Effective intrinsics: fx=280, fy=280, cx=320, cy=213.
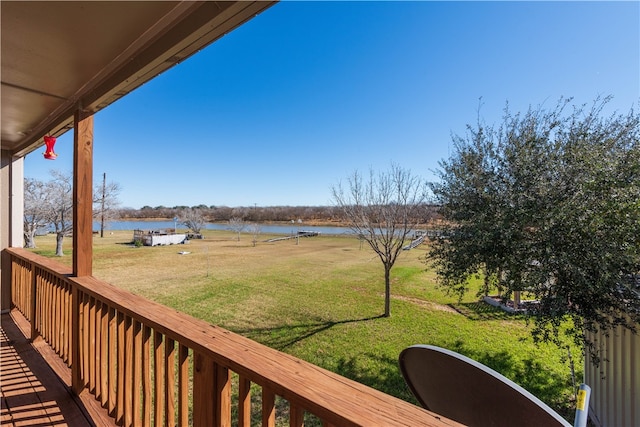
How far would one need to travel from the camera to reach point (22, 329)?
293cm

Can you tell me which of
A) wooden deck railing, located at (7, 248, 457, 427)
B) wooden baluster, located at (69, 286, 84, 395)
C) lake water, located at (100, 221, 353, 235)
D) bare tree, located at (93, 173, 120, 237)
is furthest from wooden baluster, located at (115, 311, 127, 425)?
lake water, located at (100, 221, 353, 235)

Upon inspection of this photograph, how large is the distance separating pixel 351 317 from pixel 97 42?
619cm

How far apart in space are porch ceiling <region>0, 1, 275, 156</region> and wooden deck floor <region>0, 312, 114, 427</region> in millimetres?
1953

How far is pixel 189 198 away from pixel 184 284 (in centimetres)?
3319

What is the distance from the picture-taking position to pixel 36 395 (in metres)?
1.88

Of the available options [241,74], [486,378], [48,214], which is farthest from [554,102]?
[48,214]

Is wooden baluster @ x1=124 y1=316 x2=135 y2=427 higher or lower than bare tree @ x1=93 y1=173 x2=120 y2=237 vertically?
lower

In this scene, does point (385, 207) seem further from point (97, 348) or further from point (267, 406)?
point (267, 406)

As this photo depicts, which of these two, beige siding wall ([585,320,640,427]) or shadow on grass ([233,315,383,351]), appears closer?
Result: beige siding wall ([585,320,640,427])

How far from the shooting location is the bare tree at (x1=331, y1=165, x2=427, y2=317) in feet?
22.6

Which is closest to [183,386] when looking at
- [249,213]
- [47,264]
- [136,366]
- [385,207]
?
[136,366]

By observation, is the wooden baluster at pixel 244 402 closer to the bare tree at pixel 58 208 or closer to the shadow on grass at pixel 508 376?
the shadow on grass at pixel 508 376

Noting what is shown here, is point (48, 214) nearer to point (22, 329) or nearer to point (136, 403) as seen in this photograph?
point (22, 329)

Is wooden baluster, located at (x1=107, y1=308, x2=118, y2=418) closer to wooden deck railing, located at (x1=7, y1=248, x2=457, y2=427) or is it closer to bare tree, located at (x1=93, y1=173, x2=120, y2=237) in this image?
wooden deck railing, located at (x1=7, y1=248, x2=457, y2=427)
